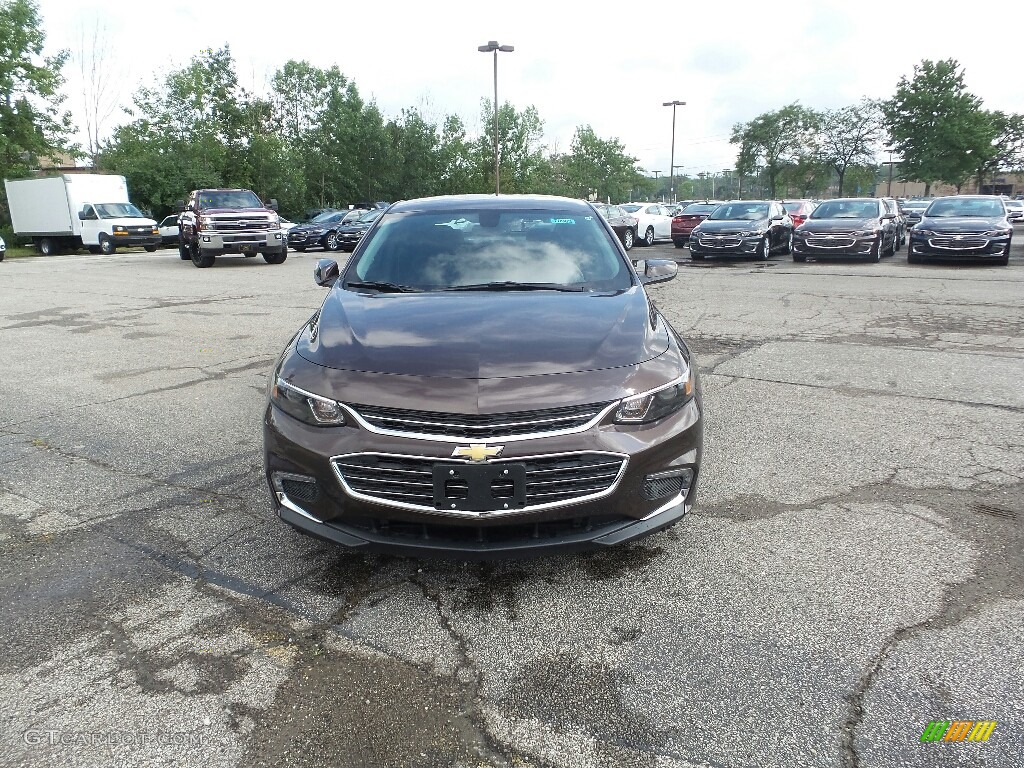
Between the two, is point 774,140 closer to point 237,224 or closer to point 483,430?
point 237,224

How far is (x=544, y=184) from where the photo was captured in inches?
2596

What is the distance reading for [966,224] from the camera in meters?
16.8

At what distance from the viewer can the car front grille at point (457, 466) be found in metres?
2.75

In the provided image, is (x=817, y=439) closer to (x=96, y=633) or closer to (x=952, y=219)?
(x=96, y=633)

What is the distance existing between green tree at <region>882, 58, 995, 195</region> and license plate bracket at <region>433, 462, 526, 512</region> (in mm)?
56936

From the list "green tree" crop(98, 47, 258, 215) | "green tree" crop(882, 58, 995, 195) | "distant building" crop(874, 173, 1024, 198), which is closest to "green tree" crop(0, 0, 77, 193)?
"green tree" crop(98, 47, 258, 215)

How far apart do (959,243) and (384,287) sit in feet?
55.4

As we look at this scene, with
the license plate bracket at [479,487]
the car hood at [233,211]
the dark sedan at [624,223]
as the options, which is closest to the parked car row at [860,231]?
the dark sedan at [624,223]

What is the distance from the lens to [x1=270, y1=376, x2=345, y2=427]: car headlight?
291 cm

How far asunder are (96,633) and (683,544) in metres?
2.56

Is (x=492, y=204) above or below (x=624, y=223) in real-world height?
above

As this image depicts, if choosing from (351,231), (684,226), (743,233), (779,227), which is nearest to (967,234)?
(779,227)

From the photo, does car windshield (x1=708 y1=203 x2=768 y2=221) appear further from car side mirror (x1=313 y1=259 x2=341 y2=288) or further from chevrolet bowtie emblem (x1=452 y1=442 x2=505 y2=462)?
chevrolet bowtie emblem (x1=452 y1=442 x2=505 y2=462)

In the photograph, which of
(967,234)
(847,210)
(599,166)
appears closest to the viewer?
(967,234)
